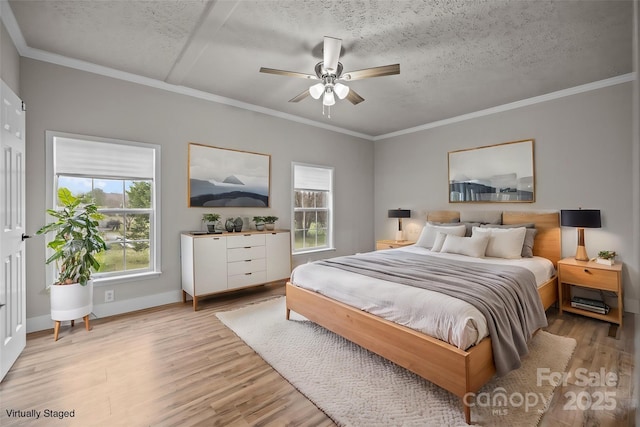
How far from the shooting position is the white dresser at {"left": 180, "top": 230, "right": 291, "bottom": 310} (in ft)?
11.4

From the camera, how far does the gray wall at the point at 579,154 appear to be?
129 inches

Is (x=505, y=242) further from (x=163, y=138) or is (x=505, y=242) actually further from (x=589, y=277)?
(x=163, y=138)

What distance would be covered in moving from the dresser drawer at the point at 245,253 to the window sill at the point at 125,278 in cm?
87

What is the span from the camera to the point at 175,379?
82.7 inches

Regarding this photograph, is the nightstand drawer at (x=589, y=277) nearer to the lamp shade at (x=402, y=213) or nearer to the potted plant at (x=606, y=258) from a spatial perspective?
the potted plant at (x=606, y=258)

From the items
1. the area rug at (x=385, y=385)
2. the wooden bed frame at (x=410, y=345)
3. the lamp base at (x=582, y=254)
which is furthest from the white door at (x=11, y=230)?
the lamp base at (x=582, y=254)

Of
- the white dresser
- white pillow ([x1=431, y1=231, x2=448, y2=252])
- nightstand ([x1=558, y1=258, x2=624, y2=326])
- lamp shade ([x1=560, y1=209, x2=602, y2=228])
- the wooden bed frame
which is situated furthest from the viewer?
white pillow ([x1=431, y1=231, x2=448, y2=252])

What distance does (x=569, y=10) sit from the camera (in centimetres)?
218

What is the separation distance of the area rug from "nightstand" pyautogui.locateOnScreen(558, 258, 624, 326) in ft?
2.70

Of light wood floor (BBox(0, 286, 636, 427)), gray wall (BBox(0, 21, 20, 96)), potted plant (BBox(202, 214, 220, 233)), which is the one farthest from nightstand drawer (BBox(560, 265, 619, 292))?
gray wall (BBox(0, 21, 20, 96))

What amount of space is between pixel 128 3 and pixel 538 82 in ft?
13.9

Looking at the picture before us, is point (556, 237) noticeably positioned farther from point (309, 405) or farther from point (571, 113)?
point (309, 405)

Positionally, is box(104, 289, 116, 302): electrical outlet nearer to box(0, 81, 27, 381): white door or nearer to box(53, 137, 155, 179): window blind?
box(0, 81, 27, 381): white door

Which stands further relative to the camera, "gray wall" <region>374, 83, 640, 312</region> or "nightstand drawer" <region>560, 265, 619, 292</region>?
"gray wall" <region>374, 83, 640, 312</region>
